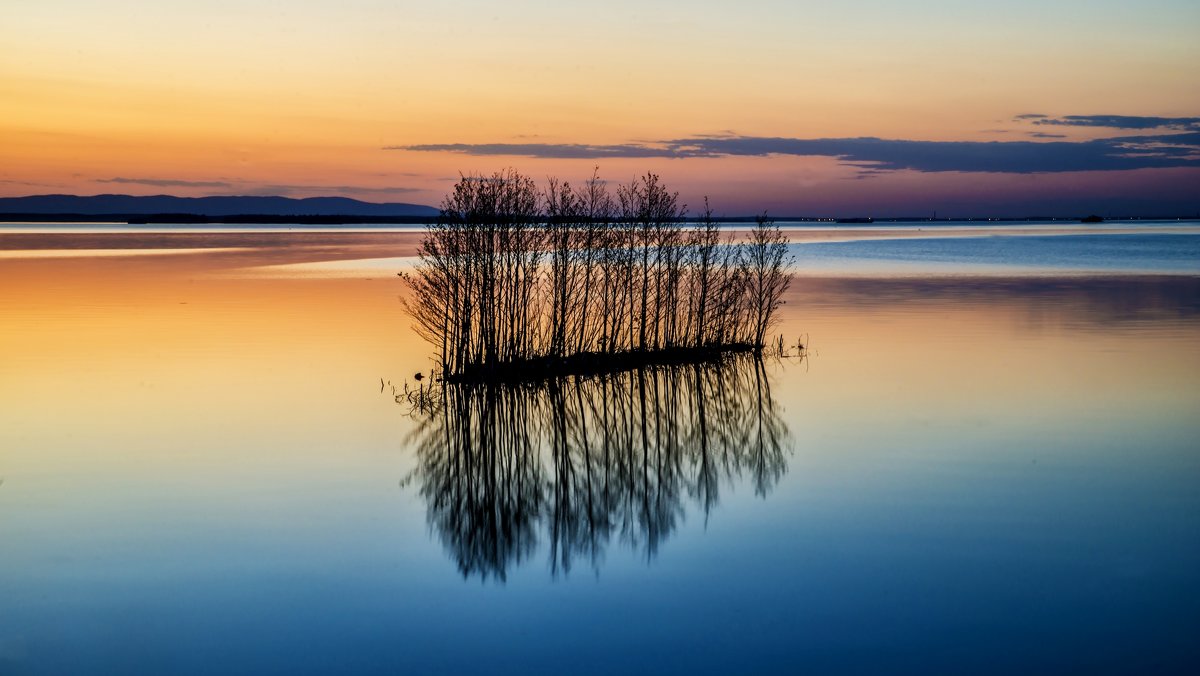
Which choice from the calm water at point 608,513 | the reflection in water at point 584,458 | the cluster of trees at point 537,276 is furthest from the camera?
the cluster of trees at point 537,276

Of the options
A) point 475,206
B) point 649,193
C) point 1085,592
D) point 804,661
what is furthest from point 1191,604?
point 649,193

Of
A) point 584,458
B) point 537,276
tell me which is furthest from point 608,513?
point 537,276

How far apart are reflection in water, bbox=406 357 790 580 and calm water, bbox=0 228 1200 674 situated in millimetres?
80

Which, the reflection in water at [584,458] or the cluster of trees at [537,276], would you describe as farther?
the cluster of trees at [537,276]

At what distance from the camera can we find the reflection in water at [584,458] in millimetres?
13562

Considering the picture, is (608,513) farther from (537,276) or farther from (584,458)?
(537,276)

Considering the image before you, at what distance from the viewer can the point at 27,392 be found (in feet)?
77.6

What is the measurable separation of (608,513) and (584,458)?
3297 mm

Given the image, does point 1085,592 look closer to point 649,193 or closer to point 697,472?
point 697,472

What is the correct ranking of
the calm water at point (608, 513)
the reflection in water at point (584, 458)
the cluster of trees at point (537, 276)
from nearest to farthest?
the calm water at point (608, 513)
the reflection in water at point (584, 458)
the cluster of trees at point (537, 276)

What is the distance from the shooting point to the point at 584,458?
17.6m

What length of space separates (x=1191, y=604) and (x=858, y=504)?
4.74m

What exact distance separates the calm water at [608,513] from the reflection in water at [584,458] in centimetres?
8

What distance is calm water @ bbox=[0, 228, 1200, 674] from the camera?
9.88 m
